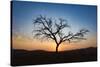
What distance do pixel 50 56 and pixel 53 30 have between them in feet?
1.01

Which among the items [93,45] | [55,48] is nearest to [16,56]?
[55,48]

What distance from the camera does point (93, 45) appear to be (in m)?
2.67

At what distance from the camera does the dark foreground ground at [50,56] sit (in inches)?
91.9

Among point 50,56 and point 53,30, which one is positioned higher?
point 53,30

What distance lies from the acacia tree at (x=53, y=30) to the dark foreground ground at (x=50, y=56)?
0.48 feet

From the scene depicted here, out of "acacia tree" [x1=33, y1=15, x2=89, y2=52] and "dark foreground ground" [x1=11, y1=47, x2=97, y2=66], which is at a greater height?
"acacia tree" [x1=33, y1=15, x2=89, y2=52]

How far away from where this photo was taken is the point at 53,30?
97.7 inches

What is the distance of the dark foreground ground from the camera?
2.33m

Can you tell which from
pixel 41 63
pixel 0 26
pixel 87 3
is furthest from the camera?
Answer: pixel 87 3

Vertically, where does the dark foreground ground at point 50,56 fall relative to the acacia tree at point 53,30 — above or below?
below

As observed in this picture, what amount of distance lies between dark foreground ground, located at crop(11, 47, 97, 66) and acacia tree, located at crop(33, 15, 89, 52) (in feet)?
0.48

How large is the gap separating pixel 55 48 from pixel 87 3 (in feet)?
2.33

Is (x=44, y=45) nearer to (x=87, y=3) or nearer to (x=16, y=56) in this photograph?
(x=16, y=56)

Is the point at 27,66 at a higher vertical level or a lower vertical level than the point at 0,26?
lower
